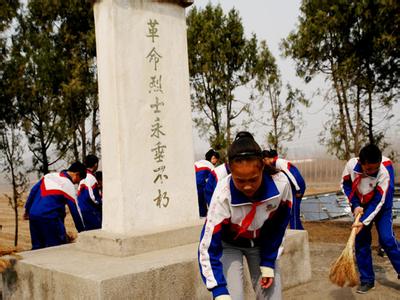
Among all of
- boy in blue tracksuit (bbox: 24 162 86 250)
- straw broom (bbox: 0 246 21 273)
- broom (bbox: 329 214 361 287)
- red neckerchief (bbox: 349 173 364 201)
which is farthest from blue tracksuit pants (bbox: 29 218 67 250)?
red neckerchief (bbox: 349 173 364 201)

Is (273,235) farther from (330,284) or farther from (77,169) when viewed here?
(77,169)

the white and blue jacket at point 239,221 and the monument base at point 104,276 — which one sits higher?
the white and blue jacket at point 239,221

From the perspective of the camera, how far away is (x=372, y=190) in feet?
16.7

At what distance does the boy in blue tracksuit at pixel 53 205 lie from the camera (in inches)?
232

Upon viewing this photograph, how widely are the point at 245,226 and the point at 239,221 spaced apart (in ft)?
0.18

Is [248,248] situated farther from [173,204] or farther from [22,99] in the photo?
[22,99]

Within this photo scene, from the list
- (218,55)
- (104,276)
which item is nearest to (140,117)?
(104,276)

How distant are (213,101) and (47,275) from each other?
15.2 metres

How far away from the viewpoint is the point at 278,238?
115 inches

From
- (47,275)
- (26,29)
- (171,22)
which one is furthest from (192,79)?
(47,275)

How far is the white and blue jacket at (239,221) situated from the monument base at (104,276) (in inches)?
52.4

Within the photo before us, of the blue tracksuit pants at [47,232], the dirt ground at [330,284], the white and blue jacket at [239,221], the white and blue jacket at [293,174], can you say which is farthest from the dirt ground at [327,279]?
the white and blue jacket at [239,221]

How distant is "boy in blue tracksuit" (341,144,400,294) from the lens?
495 cm

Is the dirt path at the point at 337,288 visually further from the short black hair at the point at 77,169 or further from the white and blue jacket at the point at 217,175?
the short black hair at the point at 77,169
